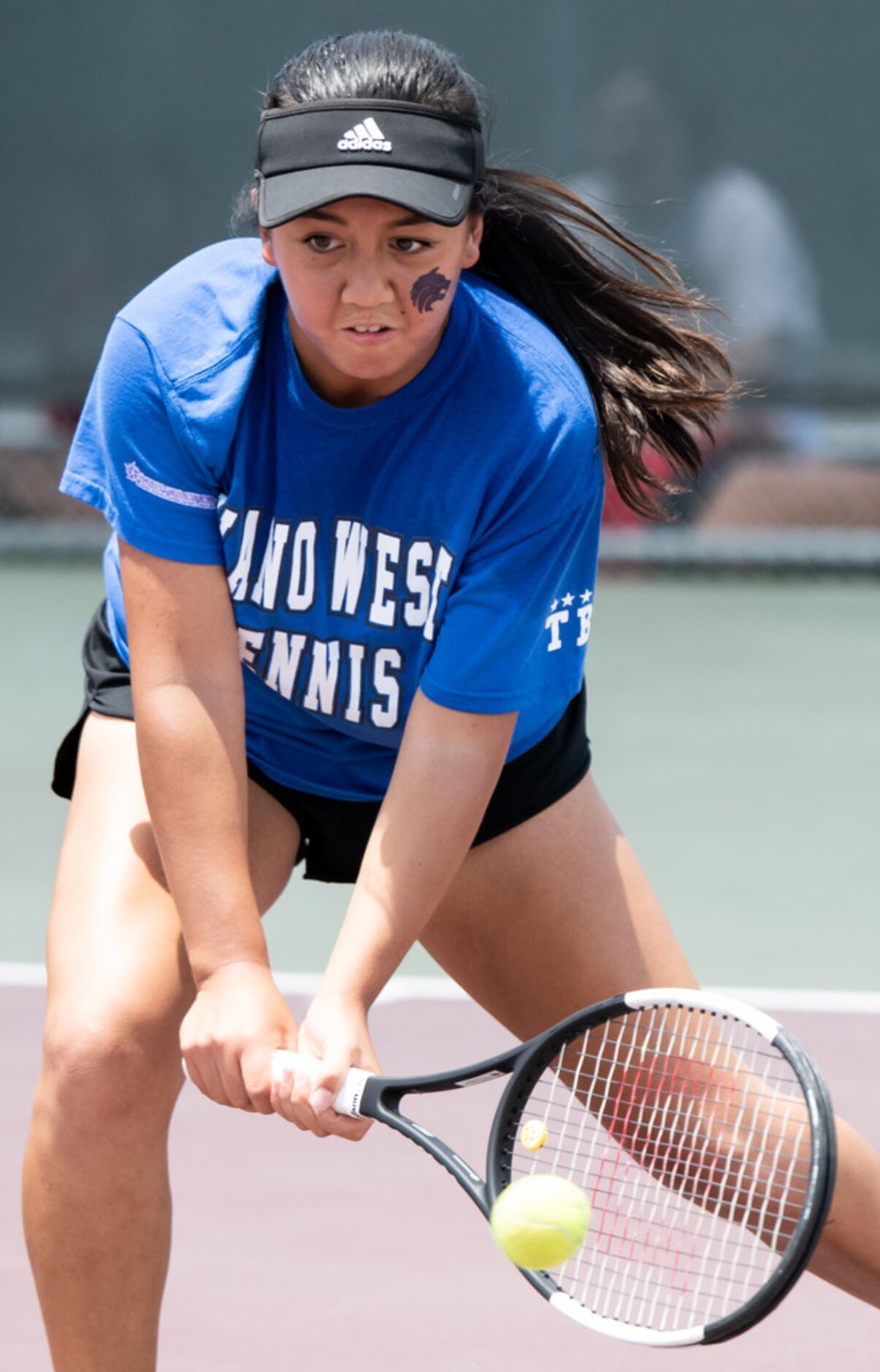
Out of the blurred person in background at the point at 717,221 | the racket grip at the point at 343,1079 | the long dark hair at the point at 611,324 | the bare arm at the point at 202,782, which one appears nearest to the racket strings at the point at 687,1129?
the racket grip at the point at 343,1079

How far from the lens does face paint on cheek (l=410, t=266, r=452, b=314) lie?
214 cm

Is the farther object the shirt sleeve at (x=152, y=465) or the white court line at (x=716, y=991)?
the white court line at (x=716, y=991)

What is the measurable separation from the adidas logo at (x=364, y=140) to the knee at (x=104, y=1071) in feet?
2.83

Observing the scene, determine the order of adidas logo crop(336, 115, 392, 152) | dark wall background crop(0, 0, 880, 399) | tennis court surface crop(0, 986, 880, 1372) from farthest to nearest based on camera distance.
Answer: dark wall background crop(0, 0, 880, 399)
tennis court surface crop(0, 986, 880, 1372)
adidas logo crop(336, 115, 392, 152)

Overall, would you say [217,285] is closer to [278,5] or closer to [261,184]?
[261,184]

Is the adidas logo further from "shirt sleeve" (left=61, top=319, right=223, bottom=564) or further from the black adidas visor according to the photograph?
"shirt sleeve" (left=61, top=319, right=223, bottom=564)

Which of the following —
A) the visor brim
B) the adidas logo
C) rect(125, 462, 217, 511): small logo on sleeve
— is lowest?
rect(125, 462, 217, 511): small logo on sleeve

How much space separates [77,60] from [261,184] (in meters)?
6.79

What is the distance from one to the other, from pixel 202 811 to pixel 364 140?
67 centimetres

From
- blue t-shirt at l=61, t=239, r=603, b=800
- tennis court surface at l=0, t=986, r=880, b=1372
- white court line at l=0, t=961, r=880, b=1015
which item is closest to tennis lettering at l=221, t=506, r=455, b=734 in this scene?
blue t-shirt at l=61, t=239, r=603, b=800

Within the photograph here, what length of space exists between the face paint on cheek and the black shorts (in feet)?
1.87

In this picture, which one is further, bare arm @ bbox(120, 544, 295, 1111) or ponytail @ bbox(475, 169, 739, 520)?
ponytail @ bbox(475, 169, 739, 520)

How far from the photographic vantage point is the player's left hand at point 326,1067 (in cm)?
206

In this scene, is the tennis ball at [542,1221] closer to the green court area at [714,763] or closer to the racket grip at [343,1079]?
the racket grip at [343,1079]
